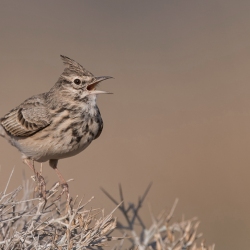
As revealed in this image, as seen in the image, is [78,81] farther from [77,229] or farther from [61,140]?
[77,229]

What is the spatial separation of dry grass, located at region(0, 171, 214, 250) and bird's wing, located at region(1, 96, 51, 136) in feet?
7.97

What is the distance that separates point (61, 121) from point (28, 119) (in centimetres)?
45

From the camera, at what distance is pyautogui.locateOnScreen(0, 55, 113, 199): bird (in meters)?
5.25

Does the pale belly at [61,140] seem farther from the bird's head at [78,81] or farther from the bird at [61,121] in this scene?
the bird's head at [78,81]

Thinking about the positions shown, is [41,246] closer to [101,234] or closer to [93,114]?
[101,234]

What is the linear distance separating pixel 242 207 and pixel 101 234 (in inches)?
275

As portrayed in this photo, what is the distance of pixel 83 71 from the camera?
→ 5.59 m

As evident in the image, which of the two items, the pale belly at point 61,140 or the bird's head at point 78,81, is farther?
the bird's head at point 78,81

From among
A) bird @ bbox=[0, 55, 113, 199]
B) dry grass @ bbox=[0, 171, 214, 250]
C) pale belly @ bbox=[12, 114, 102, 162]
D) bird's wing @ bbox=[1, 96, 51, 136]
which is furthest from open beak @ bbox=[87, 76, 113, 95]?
dry grass @ bbox=[0, 171, 214, 250]

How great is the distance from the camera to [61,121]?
213 inches

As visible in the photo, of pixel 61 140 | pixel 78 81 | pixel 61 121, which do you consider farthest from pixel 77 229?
pixel 78 81

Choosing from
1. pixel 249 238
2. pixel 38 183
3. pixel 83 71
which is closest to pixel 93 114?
pixel 83 71

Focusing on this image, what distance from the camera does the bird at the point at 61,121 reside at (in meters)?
5.25

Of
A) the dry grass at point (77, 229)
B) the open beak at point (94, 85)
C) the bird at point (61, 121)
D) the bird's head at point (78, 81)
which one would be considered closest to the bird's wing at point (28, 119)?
the bird at point (61, 121)
